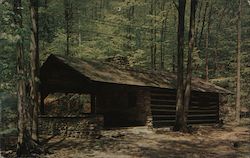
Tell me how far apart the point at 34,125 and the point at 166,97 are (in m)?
12.7

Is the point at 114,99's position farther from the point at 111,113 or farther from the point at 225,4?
the point at 225,4

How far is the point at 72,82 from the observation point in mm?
21500

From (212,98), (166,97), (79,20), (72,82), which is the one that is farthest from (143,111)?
(79,20)

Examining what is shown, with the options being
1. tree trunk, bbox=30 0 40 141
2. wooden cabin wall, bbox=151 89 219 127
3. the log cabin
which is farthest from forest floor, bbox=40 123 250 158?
wooden cabin wall, bbox=151 89 219 127

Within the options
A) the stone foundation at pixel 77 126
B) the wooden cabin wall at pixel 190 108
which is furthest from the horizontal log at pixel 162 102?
the stone foundation at pixel 77 126

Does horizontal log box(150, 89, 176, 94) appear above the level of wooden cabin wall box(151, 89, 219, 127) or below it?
above

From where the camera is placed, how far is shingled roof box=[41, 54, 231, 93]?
20.9 meters

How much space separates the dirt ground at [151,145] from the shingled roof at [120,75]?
10.1ft

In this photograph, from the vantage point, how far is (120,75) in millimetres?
23453

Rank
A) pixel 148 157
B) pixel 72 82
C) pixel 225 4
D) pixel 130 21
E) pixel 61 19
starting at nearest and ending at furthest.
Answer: pixel 148 157, pixel 72 82, pixel 61 19, pixel 130 21, pixel 225 4

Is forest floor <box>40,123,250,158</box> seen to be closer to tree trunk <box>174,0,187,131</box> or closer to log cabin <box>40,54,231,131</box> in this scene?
tree trunk <box>174,0,187,131</box>

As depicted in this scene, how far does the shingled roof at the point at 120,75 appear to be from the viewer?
20891 millimetres

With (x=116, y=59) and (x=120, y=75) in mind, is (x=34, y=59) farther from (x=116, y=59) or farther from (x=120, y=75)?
(x=116, y=59)

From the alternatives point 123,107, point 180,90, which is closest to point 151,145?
point 180,90
